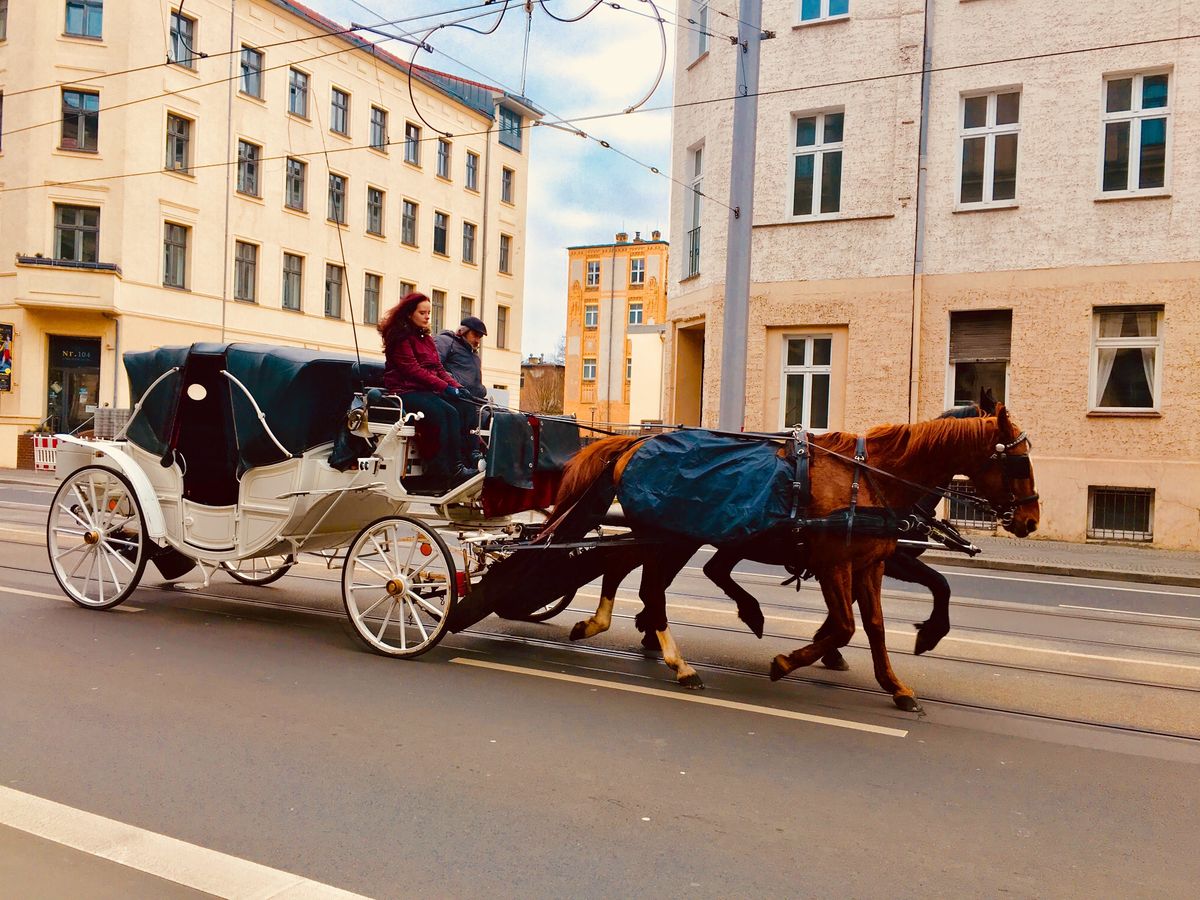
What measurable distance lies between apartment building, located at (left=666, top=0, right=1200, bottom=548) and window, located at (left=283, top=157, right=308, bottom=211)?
61.6ft

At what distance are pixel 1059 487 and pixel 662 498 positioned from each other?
1292cm

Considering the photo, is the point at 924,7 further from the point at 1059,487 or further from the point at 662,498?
the point at 662,498

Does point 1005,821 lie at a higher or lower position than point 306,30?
lower

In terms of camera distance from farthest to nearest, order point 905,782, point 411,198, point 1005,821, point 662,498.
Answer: point 411,198, point 662,498, point 905,782, point 1005,821

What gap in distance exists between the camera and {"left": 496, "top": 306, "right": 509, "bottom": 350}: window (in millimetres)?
44688

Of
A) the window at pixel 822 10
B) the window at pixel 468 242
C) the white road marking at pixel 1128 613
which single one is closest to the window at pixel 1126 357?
the window at pixel 822 10

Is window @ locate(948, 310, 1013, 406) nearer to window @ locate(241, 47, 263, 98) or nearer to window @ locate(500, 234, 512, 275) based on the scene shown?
window @ locate(241, 47, 263, 98)

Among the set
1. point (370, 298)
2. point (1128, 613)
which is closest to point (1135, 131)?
point (1128, 613)

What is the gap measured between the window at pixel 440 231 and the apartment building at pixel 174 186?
2976 mm

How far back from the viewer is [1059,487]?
16844 mm

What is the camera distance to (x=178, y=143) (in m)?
30.0

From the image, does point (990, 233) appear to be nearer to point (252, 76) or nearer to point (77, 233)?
point (77, 233)

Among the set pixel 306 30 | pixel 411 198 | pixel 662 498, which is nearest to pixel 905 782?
pixel 662 498

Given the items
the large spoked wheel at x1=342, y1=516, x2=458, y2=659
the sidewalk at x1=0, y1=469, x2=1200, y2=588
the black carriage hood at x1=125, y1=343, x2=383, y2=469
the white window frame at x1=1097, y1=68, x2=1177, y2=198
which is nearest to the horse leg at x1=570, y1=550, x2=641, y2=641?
the large spoked wheel at x1=342, y1=516, x2=458, y2=659
